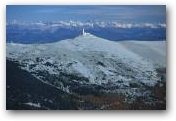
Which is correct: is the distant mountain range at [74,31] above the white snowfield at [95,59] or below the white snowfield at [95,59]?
above

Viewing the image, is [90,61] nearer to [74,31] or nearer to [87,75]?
[87,75]

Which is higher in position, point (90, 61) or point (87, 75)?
point (90, 61)

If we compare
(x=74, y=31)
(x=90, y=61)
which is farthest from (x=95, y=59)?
(x=74, y=31)

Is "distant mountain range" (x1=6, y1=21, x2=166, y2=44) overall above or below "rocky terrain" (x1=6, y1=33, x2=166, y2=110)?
above
